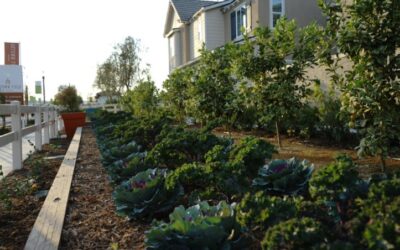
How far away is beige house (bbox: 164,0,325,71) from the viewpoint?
22.2 meters

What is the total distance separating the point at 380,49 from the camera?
17.5ft

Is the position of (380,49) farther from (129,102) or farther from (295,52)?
(129,102)

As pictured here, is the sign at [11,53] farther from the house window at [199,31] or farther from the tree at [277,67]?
the tree at [277,67]

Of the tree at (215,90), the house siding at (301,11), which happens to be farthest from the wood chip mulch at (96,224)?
the house siding at (301,11)

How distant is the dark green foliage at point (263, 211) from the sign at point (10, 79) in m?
40.9

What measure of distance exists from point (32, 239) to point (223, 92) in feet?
26.9

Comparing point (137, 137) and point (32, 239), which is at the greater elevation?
point (137, 137)

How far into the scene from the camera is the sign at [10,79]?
132 ft

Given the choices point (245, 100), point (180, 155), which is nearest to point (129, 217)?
point (180, 155)

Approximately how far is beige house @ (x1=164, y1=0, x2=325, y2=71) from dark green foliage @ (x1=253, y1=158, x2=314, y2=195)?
365 inches

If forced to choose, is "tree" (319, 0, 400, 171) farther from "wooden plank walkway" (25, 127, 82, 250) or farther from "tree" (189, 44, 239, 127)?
"tree" (189, 44, 239, 127)

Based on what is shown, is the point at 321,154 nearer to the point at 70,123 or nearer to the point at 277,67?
the point at 277,67

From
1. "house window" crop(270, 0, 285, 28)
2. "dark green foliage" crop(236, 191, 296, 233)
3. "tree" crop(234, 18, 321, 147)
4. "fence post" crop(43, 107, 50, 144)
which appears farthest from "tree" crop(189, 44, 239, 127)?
"house window" crop(270, 0, 285, 28)

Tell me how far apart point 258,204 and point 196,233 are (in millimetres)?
429
